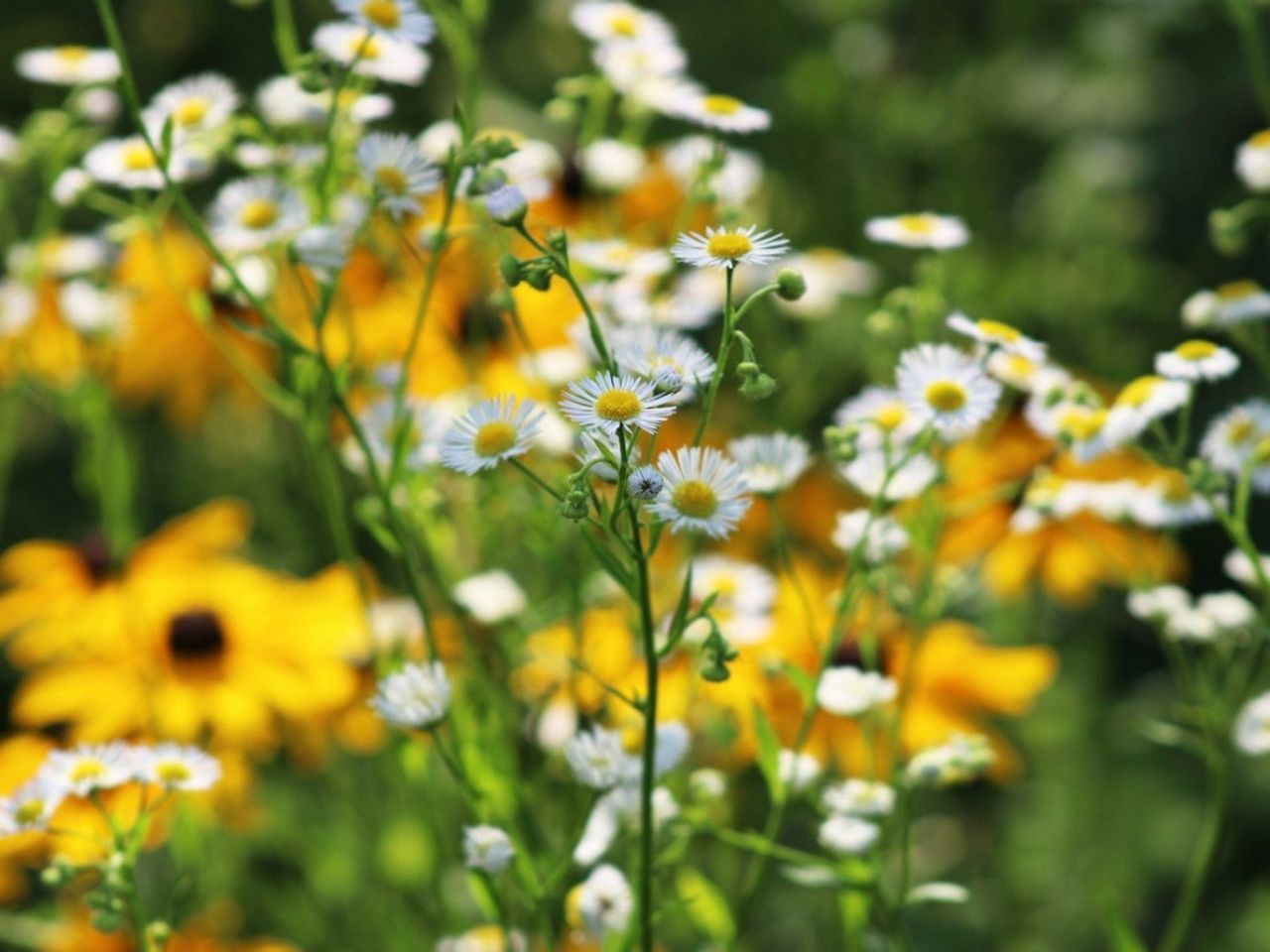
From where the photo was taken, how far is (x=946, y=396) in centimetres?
54

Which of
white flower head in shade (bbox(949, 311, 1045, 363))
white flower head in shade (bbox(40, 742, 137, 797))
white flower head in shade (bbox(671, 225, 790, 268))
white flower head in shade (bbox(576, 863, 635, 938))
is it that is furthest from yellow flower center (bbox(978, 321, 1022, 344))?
white flower head in shade (bbox(40, 742, 137, 797))

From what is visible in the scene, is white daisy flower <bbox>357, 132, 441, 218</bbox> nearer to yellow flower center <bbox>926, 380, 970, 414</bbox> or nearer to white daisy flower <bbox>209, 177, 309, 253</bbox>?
white daisy flower <bbox>209, 177, 309, 253</bbox>

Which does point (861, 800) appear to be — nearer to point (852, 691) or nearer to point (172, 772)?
point (852, 691)

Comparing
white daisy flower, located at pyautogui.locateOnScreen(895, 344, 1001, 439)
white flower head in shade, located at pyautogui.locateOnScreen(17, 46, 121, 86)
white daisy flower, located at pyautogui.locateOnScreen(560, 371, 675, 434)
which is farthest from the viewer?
white flower head in shade, located at pyautogui.locateOnScreen(17, 46, 121, 86)

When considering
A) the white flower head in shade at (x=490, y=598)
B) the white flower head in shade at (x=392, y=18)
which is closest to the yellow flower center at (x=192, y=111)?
the white flower head in shade at (x=392, y=18)

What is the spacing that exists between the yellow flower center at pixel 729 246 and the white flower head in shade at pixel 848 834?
22cm

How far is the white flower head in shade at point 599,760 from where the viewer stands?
0.52 meters

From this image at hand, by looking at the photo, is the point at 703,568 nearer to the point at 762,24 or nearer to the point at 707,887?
the point at 707,887

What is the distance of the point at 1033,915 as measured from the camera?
3.21 ft

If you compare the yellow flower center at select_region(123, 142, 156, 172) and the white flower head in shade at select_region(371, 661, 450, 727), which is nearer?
the white flower head in shade at select_region(371, 661, 450, 727)

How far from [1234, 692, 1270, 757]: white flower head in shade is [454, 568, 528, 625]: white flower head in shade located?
0.95 ft

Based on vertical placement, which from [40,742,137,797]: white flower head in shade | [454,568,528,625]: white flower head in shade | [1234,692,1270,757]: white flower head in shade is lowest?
[1234,692,1270,757]: white flower head in shade

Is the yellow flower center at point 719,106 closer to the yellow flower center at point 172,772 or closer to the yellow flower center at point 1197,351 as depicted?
the yellow flower center at point 1197,351

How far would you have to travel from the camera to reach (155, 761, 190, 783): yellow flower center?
1.82ft
